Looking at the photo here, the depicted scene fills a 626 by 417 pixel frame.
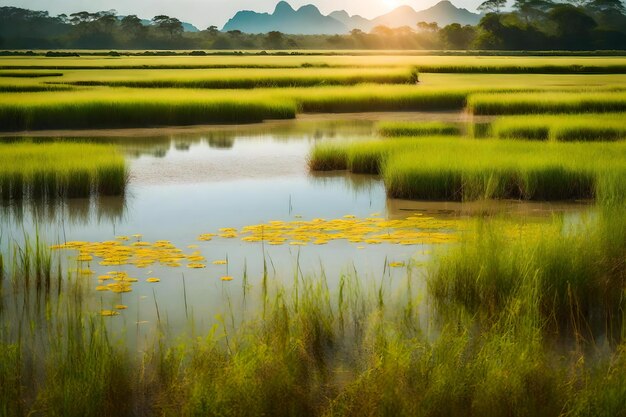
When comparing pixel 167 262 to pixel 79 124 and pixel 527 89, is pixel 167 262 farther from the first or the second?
pixel 527 89

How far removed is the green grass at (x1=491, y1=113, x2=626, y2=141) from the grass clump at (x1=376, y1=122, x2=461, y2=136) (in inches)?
39.9

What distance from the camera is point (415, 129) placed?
18047mm

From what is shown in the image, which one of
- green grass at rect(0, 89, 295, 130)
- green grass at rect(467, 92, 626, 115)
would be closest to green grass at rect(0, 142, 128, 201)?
green grass at rect(0, 89, 295, 130)

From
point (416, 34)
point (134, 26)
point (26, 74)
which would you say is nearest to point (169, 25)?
point (134, 26)

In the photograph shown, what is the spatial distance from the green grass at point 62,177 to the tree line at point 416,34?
9351cm

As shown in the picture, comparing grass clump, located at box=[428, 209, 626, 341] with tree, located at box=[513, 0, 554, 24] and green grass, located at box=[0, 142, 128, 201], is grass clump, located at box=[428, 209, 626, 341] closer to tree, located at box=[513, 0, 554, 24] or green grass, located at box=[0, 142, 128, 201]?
green grass, located at box=[0, 142, 128, 201]

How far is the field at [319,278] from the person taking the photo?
4348mm

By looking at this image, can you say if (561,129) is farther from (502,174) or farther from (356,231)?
(356,231)

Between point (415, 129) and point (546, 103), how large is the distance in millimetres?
7424

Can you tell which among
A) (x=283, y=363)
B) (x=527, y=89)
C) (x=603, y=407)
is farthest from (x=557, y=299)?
(x=527, y=89)

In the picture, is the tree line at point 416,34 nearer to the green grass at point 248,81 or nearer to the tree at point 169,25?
the tree at point 169,25

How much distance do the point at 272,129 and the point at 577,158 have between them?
34.8ft

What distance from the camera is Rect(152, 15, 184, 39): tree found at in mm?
128875

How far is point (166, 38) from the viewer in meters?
132
